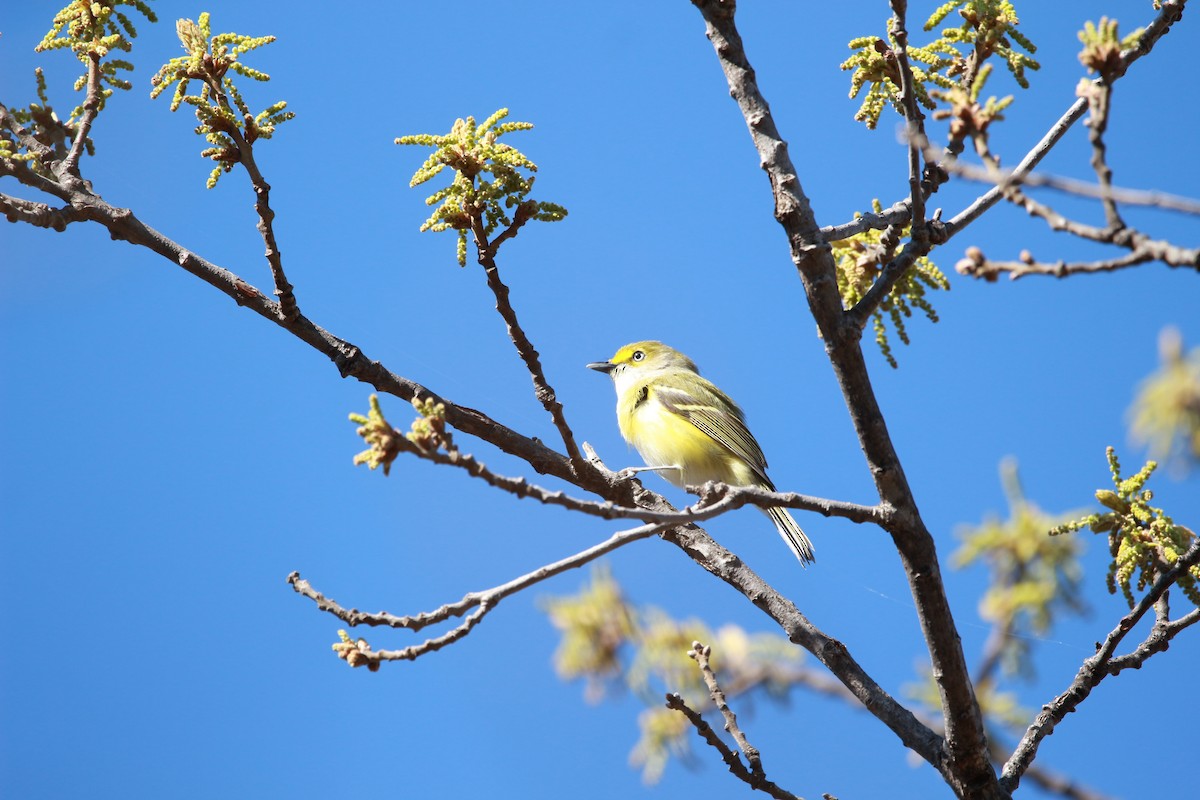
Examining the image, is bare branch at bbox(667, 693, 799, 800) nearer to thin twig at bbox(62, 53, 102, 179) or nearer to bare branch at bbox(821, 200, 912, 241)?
bare branch at bbox(821, 200, 912, 241)

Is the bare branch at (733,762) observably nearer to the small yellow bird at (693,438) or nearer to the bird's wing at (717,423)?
the small yellow bird at (693,438)

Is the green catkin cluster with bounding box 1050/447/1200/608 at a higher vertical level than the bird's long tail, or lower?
lower

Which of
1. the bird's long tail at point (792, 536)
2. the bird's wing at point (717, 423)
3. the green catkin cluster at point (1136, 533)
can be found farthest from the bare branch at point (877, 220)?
the bird's wing at point (717, 423)

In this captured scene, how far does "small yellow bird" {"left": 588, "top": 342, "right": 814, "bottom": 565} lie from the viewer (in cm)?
629

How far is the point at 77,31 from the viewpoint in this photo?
363 centimetres

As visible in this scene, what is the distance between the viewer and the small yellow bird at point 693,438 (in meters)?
6.29

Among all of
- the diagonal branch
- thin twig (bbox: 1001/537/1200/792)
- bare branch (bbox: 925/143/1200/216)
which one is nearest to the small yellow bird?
thin twig (bbox: 1001/537/1200/792)

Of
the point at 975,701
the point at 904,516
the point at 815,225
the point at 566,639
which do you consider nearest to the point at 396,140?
the point at 815,225

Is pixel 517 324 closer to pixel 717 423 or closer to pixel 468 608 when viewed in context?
pixel 468 608

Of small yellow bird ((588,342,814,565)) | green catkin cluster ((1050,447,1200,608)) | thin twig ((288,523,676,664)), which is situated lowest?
thin twig ((288,523,676,664))

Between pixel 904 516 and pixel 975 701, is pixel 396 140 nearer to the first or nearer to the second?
pixel 904 516

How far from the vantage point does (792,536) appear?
5949mm

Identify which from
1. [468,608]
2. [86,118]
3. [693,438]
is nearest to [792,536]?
[693,438]

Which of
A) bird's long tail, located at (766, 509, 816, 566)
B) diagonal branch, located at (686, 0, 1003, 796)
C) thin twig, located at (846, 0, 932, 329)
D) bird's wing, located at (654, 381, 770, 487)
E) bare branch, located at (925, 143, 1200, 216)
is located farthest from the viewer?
bird's wing, located at (654, 381, 770, 487)
